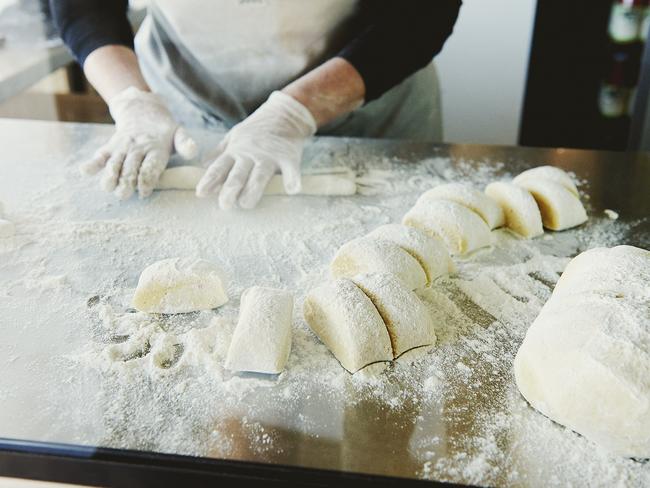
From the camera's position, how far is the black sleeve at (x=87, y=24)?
201 cm

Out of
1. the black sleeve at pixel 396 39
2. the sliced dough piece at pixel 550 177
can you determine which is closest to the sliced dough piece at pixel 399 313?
the sliced dough piece at pixel 550 177

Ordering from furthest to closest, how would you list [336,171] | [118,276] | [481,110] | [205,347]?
[481,110] < [336,171] < [118,276] < [205,347]

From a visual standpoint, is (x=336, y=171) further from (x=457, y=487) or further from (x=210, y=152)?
(x=457, y=487)

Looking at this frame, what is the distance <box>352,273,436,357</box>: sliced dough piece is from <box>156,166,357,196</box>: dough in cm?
55

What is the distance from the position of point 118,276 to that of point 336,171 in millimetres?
701

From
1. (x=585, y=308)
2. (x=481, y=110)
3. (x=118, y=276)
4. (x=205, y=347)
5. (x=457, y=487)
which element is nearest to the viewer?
(x=457, y=487)

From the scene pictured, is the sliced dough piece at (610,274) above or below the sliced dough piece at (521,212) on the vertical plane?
above

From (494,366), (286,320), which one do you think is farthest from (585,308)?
(286,320)

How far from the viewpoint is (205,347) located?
1.06 metres

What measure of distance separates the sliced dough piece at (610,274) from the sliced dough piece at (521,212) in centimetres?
25

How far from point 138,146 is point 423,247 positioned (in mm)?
850

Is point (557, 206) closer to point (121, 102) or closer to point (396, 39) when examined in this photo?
point (396, 39)

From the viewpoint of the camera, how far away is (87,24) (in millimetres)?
2018

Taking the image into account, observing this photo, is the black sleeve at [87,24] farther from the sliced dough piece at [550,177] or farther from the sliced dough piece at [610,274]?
the sliced dough piece at [610,274]
